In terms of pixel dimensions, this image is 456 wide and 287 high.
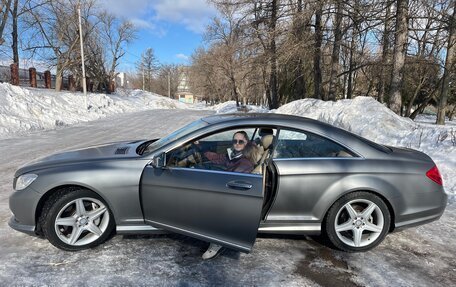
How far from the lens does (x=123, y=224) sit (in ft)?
10.1

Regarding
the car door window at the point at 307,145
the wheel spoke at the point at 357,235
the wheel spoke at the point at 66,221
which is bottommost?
the wheel spoke at the point at 357,235

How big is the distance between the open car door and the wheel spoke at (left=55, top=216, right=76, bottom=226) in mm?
779

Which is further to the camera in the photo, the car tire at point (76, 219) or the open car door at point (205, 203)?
the car tire at point (76, 219)

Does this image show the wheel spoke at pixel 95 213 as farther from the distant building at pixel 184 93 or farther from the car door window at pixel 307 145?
the distant building at pixel 184 93

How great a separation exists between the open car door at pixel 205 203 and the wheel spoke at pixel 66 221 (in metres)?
0.78

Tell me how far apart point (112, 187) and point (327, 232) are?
2.34 metres

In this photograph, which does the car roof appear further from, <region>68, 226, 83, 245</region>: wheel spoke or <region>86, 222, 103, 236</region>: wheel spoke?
<region>68, 226, 83, 245</region>: wheel spoke

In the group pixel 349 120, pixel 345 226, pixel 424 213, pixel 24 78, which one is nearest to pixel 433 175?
pixel 424 213

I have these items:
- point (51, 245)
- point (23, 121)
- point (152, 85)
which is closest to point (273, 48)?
point (23, 121)

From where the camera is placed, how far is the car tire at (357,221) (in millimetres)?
3180

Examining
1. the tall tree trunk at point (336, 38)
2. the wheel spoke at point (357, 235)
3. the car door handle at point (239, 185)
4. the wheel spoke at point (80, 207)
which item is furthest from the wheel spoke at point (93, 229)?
the tall tree trunk at point (336, 38)

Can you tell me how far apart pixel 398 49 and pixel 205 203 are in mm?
11752

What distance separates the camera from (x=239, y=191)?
2.75 m

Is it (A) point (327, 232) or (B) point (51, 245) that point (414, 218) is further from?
(B) point (51, 245)
